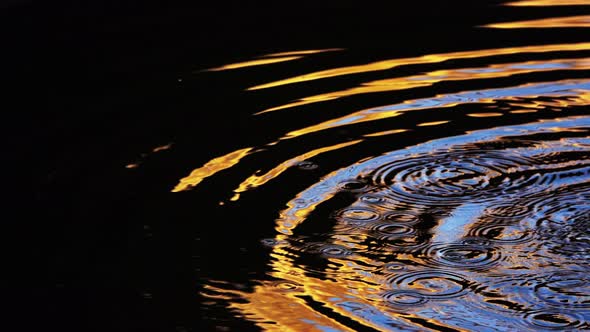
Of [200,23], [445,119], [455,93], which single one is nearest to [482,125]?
[445,119]

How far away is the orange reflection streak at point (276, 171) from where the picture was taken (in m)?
3.23

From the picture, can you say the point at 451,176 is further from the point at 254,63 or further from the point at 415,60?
the point at 254,63

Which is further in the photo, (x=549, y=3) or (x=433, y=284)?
(x=549, y=3)

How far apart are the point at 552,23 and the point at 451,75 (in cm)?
108

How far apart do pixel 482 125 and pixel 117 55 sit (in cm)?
193

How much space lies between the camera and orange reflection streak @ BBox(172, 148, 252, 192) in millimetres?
3268

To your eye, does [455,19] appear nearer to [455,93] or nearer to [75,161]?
[455,93]

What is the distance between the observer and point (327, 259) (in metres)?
2.68

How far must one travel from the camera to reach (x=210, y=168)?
3.40 metres

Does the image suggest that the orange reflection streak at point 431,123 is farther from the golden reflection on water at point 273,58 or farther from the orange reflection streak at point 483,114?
the golden reflection on water at point 273,58

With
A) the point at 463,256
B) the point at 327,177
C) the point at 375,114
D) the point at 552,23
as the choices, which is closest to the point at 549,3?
the point at 552,23

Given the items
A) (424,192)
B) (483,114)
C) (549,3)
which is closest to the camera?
(424,192)

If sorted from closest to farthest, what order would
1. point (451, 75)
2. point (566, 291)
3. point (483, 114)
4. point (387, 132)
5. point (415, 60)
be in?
1. point (566, 291)
2. point (387, 132)
3. point (483, 114)
4. point (451, 75)
5. point (415, 60)

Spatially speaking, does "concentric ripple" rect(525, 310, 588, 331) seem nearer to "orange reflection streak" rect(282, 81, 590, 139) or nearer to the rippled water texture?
the rippled water texture
